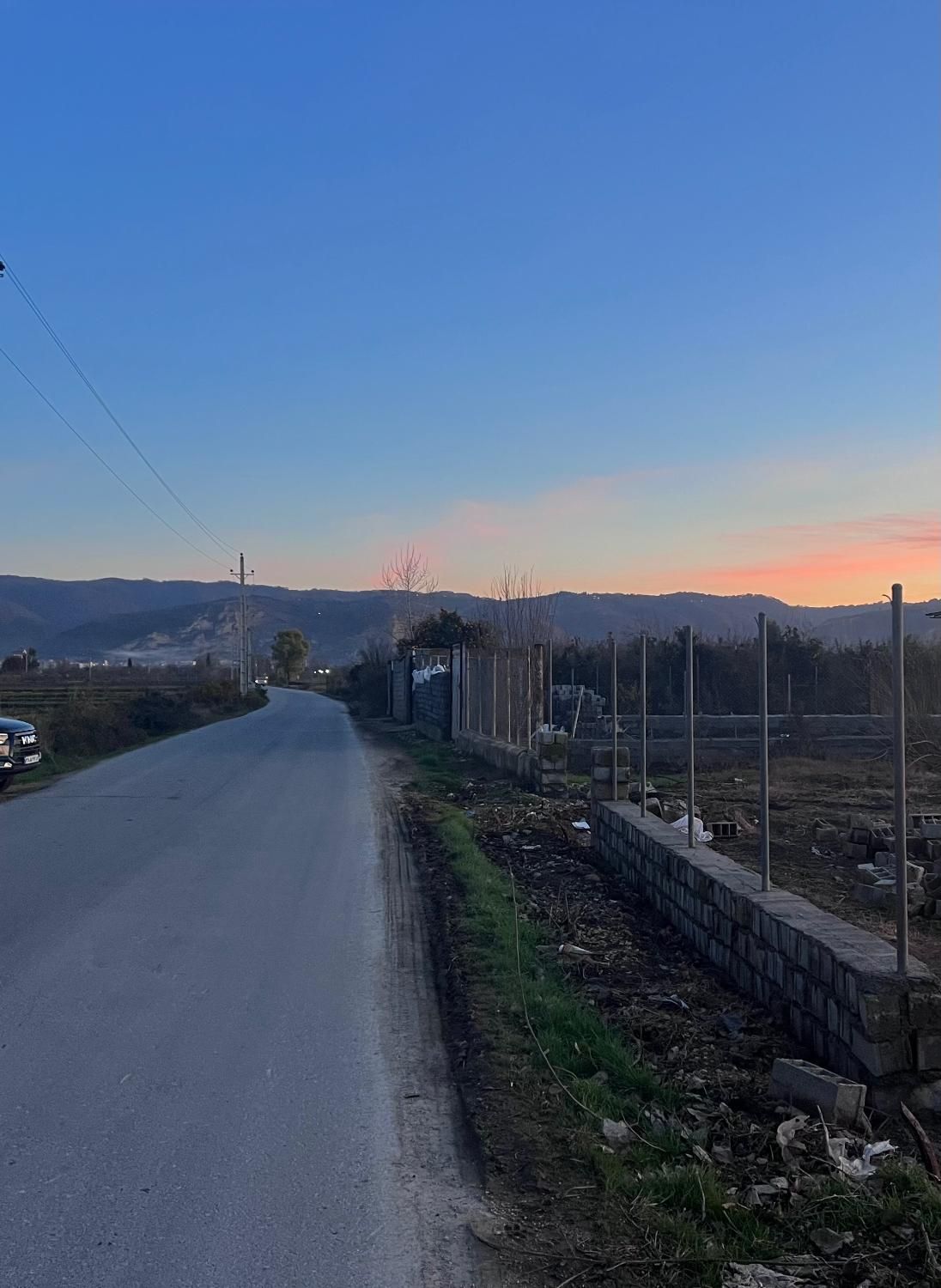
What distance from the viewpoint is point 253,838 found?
1305 cm

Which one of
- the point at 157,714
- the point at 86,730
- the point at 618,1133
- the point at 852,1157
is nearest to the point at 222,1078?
the point at 618,1133

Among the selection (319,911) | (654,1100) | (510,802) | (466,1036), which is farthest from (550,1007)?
(510,802)

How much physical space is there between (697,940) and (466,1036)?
227 centimetres

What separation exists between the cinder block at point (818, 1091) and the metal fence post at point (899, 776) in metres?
0.54

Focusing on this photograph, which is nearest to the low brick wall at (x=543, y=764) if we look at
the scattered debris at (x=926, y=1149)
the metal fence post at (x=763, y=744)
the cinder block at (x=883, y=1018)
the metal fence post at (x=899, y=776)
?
the metal fence post at (x=763, y=744)

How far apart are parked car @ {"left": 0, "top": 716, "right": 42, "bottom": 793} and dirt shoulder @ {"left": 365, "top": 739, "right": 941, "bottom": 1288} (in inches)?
415

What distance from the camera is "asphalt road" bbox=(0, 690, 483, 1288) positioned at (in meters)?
3.89

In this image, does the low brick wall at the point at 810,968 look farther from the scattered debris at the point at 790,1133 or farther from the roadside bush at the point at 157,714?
the roadside bush at the point at 157,714

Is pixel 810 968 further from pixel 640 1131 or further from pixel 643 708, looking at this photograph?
pixel 643 708

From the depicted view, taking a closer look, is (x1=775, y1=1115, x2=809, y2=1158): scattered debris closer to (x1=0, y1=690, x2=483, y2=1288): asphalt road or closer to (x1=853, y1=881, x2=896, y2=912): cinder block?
(x1=0, y1=690, x2=483, y2=1288): asphalt road

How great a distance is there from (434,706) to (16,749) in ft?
49.8

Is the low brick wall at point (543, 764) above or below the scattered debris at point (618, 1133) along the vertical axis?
above

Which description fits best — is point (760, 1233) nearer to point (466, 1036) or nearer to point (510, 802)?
point (466, 1036)

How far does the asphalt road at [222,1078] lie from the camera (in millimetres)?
3893
